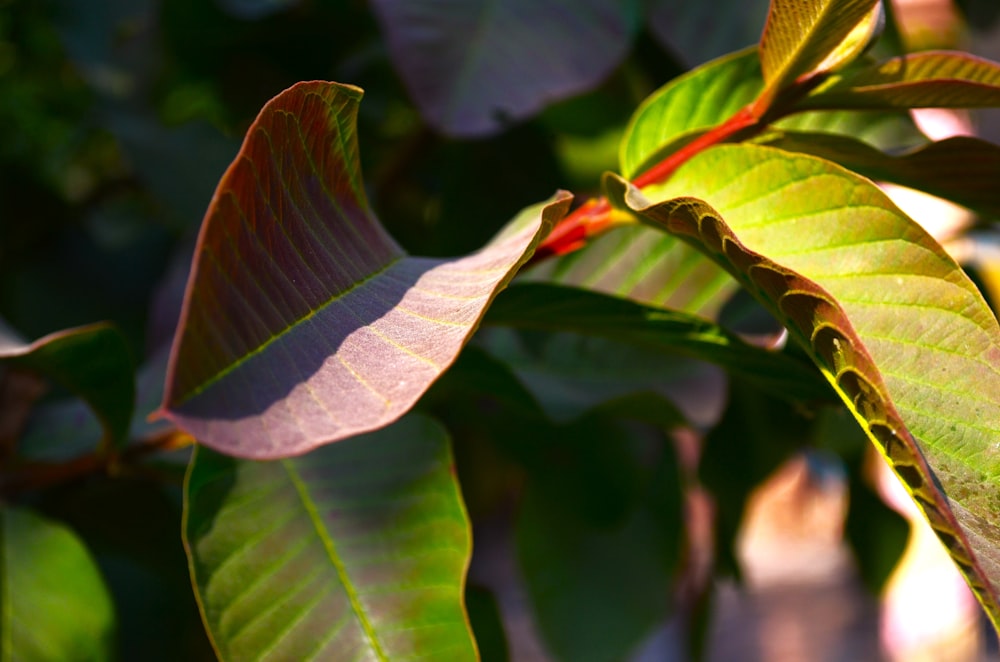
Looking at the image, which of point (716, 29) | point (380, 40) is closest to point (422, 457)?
point (716, 29)

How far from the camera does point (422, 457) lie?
0.52m

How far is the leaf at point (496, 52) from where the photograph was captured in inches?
27.0

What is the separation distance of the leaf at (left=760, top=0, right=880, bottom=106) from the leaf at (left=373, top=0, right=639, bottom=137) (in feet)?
0.96

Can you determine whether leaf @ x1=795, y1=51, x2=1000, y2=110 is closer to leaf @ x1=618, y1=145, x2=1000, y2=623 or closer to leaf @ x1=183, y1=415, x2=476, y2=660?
leaf @ x1=618, y1=145, x2=1000, y2=623

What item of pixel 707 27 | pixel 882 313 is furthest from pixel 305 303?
pixel 707 27

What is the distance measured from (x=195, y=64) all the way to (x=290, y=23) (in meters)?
0.12

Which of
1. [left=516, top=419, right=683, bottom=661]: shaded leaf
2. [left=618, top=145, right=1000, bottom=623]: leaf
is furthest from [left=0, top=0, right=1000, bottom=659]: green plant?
[left=516, top=419, right=683, bottom=661]: shaded leaf

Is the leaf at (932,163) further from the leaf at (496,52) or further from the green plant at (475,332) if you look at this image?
the leaf at (496,52)

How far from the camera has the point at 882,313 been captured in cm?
37

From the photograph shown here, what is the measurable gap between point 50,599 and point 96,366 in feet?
0.55

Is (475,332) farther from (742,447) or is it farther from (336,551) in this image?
(742,447)

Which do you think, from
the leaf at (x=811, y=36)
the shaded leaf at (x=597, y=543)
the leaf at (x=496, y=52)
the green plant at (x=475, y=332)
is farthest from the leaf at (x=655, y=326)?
the shaded leaf at (x=597, y=543)

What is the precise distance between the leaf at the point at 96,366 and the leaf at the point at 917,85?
375 mm

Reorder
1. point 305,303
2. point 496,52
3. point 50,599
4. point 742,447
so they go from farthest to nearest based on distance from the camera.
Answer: point 742,447, point 496,52, point 50,599, point 305,303
